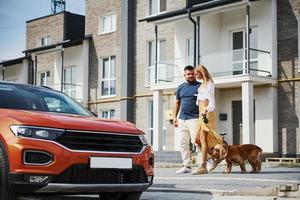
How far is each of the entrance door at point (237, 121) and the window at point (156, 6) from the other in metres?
6.69

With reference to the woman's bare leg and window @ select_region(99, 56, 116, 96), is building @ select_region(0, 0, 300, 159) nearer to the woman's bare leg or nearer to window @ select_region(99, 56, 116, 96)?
window @ select_region(99, 56, 116, 96)

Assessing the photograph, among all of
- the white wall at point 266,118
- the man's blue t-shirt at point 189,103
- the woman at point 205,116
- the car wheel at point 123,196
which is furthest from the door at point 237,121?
the car wheel at point 123,196

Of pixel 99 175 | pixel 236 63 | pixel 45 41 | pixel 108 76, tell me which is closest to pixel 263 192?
pixel 99 175

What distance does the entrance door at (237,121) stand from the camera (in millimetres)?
22484

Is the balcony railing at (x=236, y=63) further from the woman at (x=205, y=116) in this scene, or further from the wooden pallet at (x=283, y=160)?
the woman at (x=205, y=116)

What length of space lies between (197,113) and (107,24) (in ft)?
67.3

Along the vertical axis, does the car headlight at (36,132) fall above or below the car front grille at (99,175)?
above

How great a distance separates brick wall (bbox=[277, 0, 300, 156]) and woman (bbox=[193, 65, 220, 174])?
37.0 ft

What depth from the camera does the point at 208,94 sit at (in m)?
10.0

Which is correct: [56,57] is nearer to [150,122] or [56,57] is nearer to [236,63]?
[150,122]

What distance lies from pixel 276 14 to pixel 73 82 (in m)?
14.0

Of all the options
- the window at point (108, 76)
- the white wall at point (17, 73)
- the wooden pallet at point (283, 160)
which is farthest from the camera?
the white wall at point (17, 73)

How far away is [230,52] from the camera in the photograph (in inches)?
854

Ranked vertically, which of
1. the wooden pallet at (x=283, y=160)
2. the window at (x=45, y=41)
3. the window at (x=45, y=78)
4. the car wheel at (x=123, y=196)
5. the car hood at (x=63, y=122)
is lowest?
the wooden pallet at (x=283, y=160)
